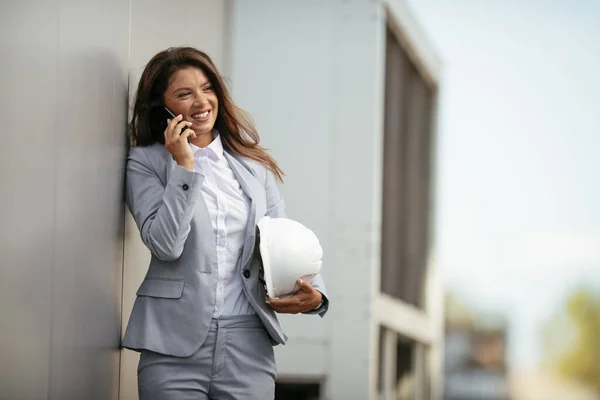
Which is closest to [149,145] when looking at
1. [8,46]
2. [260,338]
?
[260,338]

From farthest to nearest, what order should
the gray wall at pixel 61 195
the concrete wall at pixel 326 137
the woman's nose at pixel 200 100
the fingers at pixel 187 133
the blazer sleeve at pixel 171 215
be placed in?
the concrete wall at pixel 326 137
the woman's nose at pixel 200 100
the fingers at pixel 187 133
the blazer sleeve at pixel 171 215
the gray wall at pixel 61 195

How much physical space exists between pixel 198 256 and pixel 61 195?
1.32ft

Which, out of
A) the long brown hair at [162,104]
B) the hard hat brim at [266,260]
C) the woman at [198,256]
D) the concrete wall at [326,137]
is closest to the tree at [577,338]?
the concrete wall at [326,137]

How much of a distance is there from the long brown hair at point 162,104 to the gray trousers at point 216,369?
52 cm

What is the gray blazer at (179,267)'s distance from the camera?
9.62 feet

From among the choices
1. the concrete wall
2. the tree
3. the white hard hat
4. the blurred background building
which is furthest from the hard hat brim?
the tree

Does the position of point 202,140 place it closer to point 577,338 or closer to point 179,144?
point 179,144

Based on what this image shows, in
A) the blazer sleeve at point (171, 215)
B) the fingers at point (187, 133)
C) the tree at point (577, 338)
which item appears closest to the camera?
the blazer sleeve at point (171, 215)

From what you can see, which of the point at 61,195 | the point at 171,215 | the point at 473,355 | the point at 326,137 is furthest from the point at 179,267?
the point at 473,355

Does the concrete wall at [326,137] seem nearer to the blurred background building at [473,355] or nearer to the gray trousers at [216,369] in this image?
the gray trousers at [216,369]

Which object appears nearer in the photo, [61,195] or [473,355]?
[61,195]

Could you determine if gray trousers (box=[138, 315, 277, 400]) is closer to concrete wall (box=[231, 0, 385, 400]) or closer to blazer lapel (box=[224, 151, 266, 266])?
blazer lapel (box=[224, 151, 266, 266])

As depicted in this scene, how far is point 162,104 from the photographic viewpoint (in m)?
3.23

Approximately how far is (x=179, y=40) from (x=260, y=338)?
1.64 meters
